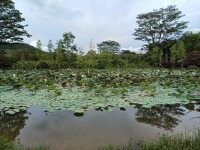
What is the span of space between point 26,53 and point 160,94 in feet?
62.7

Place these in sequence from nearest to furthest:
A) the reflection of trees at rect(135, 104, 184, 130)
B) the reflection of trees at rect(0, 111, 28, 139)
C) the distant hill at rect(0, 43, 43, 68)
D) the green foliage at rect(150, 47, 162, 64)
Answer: the reflection of trees at rect(0, 111, 28, 139) < the reflection of trees at rect(135, 104, 184, 130) < the distant hill at rect(0, 43, 43, 68) < the green foliage at rect(150, 47, 162, 64)

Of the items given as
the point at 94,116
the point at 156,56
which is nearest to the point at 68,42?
the point at 156,56

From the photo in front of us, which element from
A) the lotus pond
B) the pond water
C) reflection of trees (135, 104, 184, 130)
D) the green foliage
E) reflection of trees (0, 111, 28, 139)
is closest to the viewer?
the pond water

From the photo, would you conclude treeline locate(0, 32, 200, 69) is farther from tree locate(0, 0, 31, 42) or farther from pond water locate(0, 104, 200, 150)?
pond water locate(0, 104, 200, 150)

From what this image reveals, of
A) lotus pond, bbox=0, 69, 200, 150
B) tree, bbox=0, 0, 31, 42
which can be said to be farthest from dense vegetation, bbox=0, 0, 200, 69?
lotus pond, bbox=0, 69, 200, 150

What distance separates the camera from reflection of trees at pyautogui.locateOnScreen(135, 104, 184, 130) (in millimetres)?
4241

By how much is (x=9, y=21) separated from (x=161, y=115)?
2149cm

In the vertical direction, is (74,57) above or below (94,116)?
above

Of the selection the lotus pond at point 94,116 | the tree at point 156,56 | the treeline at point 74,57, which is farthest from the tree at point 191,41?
the lotus pond at point 94,116

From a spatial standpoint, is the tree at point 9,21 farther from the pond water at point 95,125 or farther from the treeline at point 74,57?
the pond water at point 95,125

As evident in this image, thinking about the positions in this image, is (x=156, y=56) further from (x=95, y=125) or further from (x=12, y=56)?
(x=95, y=125)

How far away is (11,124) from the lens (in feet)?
14.2

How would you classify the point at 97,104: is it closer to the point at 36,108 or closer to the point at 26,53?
the point at 36,108

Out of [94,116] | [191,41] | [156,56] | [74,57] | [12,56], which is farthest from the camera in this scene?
[191,41]
